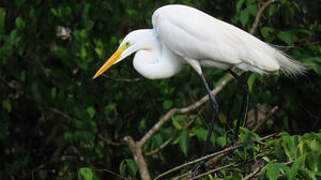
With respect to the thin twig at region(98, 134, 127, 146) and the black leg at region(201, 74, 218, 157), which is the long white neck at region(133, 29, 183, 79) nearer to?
the black leg at region(201, 74, 218, 157)

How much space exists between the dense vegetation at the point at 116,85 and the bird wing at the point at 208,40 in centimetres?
30

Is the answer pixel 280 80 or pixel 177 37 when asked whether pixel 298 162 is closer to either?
pixel 177 37

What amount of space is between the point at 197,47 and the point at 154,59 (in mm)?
309

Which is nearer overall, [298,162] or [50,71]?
[298,162]

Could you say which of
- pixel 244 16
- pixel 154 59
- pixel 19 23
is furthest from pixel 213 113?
pixel 19 23

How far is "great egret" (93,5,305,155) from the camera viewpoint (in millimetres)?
2783

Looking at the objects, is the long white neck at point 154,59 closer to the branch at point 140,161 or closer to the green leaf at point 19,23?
the branch at point 140,161

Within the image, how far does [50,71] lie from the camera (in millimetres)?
3805

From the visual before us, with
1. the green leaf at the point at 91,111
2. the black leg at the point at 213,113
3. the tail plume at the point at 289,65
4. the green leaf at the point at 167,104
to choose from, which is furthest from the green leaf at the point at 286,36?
the green leaf at the point at 91,111

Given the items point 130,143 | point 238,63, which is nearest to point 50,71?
point 238,63

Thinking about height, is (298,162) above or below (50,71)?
below

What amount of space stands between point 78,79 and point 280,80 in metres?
1.37

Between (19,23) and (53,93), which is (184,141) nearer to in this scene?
(53,93)

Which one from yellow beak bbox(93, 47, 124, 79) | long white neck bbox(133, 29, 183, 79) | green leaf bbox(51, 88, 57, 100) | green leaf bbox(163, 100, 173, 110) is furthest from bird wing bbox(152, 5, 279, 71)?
green leaf bbox(51, 88, 57, 100)
